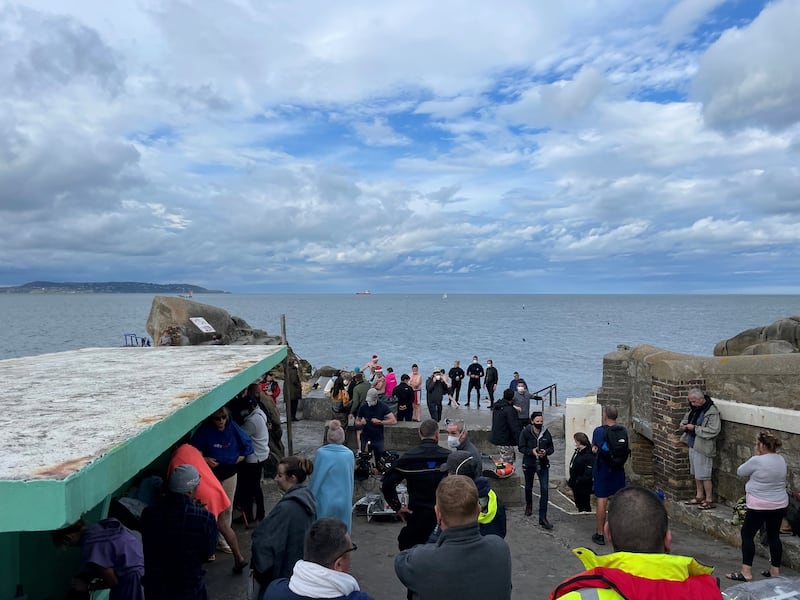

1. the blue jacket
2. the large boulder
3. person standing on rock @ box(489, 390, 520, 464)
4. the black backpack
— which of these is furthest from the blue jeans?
the large boulder

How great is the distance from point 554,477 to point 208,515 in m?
8.68

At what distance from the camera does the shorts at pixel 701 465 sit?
7672 millimetres

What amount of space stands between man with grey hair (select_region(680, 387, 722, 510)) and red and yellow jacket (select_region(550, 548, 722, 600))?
5887 mm

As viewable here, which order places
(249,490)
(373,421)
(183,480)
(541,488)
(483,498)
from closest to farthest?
(183,480) < (483,498) < (249,490) < (541,488) < (373,421)

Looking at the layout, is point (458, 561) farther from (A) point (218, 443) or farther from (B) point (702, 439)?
(B) point (702, 439)

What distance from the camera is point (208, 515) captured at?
4102 millimetres

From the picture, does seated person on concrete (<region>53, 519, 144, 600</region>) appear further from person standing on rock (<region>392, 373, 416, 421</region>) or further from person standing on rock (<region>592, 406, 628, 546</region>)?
person standing on rock (<region>392, 373, 416, 421</region>)

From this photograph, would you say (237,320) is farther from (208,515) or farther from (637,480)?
(208,515)

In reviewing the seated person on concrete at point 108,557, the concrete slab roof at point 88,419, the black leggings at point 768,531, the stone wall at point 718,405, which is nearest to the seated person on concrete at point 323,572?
the concrete slab roof at point 88,419

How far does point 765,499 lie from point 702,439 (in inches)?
71.0

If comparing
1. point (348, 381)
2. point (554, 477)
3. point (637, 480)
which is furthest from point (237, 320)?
point (637, 480)

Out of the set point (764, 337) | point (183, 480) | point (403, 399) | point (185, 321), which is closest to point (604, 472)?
point (183, 480)

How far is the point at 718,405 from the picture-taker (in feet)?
25.4

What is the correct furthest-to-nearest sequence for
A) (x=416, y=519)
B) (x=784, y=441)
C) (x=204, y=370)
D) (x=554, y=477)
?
1. (x=554, y=477)
2. (x=784, y=441)
3. (x=204, y=370)
4. (x=416, y=519)
